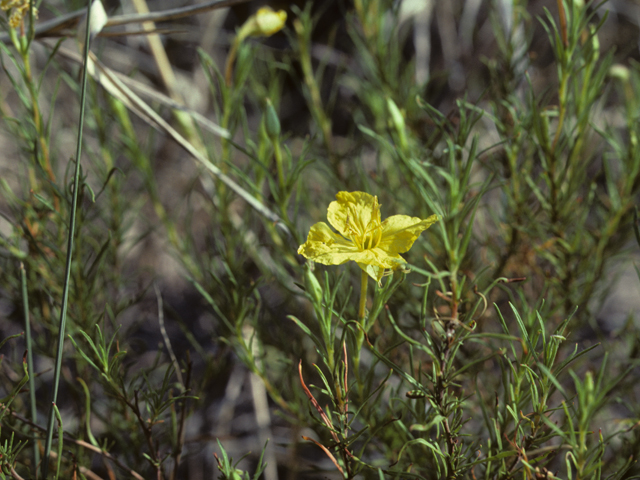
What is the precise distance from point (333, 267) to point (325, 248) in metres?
0.31

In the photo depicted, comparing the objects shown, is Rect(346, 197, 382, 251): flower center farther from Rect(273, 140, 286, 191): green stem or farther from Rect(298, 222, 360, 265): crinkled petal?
Rect(273, 140, 286, 191): green stem

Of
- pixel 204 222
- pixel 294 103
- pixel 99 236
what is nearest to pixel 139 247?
pixel 204 222

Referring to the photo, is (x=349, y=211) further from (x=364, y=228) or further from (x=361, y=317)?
(x=361, y=317)

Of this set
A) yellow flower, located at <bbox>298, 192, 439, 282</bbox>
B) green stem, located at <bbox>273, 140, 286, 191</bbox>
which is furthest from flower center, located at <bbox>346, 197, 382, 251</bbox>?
green stem, located at <bbox>273, 140, 286, 191</bbox>

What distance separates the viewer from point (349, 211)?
84cm

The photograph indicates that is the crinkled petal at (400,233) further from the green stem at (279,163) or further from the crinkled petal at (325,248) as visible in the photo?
the green stem at (279,163)

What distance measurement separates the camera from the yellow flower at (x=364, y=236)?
0.70m

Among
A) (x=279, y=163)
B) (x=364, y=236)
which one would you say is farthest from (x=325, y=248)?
(x=279, y=163)

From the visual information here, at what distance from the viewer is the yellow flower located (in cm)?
70

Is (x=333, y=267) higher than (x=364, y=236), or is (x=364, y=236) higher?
(x=364, y=236)

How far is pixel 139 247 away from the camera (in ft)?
7.32

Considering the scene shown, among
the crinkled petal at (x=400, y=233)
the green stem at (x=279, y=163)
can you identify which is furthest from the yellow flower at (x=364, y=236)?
the green stem at (x=279, y=163)

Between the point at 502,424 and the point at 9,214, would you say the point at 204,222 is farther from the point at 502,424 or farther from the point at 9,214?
the point at 502,424

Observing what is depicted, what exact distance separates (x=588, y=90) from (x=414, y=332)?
774 mm
